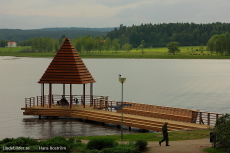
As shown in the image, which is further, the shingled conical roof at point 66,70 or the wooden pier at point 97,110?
the shingled conical roof at point 66,70

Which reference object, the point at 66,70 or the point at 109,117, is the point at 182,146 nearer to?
the point at 109,117

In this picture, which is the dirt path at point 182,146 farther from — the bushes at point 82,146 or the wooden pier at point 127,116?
the wooden pier at point 127,116

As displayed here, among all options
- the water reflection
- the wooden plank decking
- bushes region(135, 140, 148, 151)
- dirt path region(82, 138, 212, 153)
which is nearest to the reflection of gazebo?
the wooden plank decking

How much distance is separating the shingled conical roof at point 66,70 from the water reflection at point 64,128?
339 centimetres

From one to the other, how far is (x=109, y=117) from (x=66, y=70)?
6248 mm

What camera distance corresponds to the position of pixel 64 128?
32812mm

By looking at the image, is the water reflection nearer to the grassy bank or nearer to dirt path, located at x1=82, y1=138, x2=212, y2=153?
the grassy bank

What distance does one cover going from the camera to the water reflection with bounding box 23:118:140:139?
100 ft

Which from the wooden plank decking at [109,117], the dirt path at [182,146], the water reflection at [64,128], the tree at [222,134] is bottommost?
the water reflection at [64,128]

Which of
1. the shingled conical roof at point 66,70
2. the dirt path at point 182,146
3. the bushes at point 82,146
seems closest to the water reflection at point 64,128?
the shingled conical roof at point 66,70

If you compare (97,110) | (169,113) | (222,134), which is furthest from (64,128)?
(222,134)

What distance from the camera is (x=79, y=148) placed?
19781 millimetres

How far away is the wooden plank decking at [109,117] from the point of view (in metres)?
28.9

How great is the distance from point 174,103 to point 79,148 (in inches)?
1353
